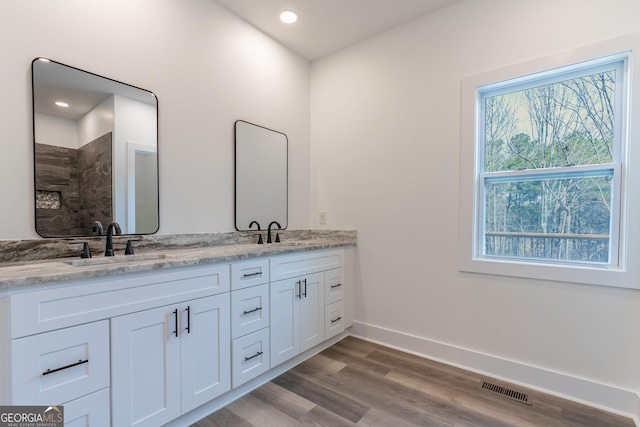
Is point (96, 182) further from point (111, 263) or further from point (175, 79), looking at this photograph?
point (175, 79)

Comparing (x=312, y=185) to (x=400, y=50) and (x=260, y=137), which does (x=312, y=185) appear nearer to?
(x=260, y=137)

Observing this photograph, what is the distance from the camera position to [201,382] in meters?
1.68

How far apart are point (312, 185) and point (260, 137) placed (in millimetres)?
808

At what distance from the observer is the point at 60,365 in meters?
1.21

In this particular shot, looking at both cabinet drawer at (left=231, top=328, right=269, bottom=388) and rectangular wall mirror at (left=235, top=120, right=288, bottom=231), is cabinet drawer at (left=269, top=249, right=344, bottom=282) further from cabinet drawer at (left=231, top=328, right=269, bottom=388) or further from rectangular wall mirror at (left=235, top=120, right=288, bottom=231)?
rectangular wall mirror at (left=235, top=120, right=288, bottom=231)

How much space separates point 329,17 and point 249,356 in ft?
8.89

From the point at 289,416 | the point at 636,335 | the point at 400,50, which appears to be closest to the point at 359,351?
the point at 289,416

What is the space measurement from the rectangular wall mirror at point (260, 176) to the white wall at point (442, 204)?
0.45m

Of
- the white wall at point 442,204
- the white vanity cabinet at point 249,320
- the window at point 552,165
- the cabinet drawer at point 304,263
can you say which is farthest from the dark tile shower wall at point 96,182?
the window at point 552,165

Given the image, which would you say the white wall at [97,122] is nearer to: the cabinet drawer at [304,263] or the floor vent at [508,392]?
the cabinet drawer at [304,263]

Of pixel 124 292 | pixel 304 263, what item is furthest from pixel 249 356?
pixel 124 292

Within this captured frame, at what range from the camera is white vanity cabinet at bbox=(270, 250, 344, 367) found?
2.15 metres

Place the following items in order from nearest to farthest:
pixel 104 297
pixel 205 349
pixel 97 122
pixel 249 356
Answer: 1. pixel 104 297
2. pixel 205 349
3. pixel 97 122
4. pixel 249 356

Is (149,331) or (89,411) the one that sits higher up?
(149,331)
